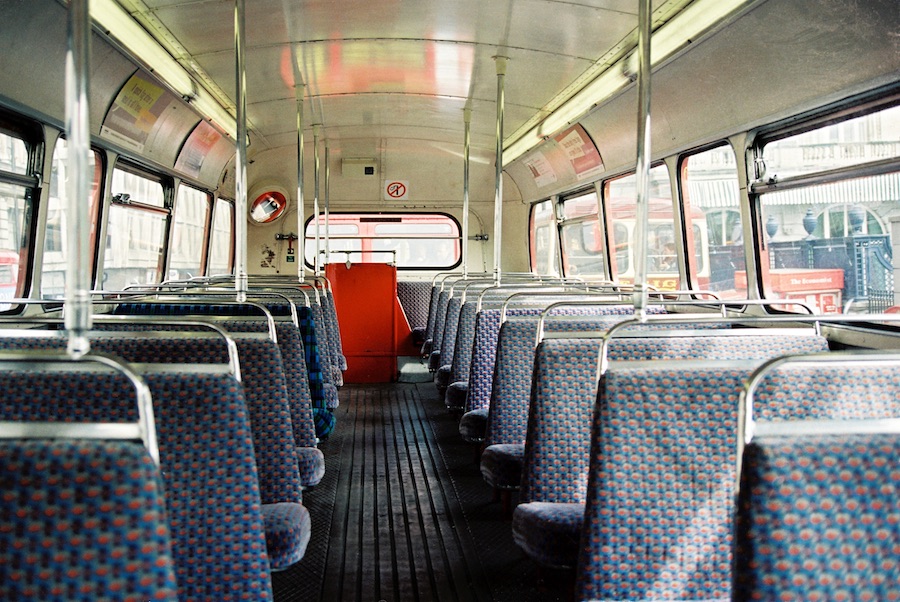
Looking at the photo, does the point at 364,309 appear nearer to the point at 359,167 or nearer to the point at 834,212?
the point at 359,167

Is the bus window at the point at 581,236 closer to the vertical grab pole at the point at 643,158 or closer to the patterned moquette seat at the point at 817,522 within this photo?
the vertical grab pole at the point at 643,158

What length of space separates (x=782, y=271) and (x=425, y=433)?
2.92 meters

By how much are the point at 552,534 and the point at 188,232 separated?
20.7 ft

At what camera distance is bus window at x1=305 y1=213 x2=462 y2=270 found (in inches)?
424

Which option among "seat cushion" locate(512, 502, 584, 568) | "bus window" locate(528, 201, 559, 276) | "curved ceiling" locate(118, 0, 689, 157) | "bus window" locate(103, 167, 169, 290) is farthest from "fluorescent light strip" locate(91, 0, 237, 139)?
"bus window" locate(528, 201, 559, 276)

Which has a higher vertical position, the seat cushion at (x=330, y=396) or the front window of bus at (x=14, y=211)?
the front window of bus at (x=14, y=211)

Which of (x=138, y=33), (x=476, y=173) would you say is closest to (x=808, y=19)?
(x=138, y=33)

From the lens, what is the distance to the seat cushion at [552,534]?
228cm

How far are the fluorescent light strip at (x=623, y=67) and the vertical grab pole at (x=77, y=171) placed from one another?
2.65m

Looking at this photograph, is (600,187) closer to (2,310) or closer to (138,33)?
(138,33)

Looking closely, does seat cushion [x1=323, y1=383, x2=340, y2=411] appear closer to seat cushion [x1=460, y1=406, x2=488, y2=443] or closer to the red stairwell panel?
seat cushion [x1=460, y1=406, x2=488, y2=443]

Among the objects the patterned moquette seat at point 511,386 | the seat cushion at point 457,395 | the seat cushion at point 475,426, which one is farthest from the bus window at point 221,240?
the patterned moquette seat at point 511,386

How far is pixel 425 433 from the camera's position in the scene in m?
5.98

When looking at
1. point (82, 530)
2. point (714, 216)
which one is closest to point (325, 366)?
point (714, 216)
